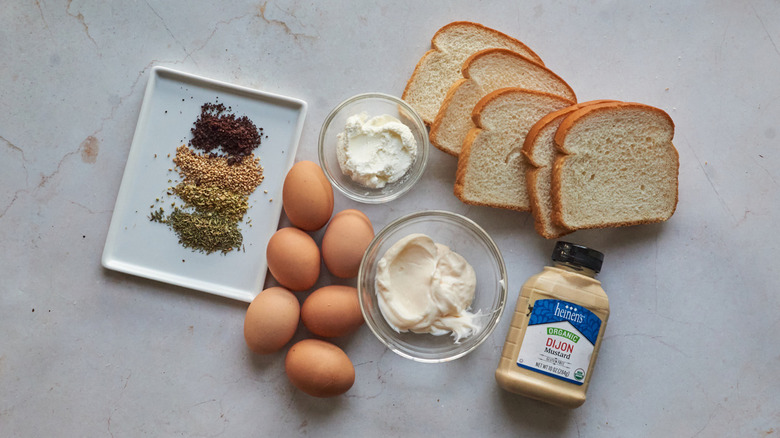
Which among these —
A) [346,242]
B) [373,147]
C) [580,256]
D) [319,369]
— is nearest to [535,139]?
[580,256]

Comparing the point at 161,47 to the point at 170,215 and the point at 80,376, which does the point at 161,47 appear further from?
the point at 80,376

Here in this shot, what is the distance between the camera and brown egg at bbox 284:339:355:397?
1203 mm

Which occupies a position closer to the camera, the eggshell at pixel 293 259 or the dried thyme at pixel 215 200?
the eggshell at pixel 293 259

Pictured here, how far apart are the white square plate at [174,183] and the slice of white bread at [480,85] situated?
42 centimetres

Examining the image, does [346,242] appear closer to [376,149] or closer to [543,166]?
[376,149]

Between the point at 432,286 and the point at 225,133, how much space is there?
71cm

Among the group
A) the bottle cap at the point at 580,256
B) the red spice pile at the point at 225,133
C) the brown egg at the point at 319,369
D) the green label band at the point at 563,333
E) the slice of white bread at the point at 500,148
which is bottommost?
the brown egg at the point at 319,369

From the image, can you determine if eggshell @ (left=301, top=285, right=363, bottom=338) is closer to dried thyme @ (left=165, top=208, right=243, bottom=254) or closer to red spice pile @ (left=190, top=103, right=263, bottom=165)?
dried thyme @ (left=165, top=208, right=243, bottom=254)

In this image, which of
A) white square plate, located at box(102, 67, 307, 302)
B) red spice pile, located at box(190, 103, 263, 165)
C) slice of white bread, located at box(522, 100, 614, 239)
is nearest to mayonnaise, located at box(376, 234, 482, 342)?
slice of white bread, located at box(522, 100, 614, 239)

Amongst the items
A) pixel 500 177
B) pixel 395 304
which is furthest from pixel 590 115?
pixel 395 304

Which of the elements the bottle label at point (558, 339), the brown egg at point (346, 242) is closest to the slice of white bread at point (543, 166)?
the bottle label at point (558, 339)

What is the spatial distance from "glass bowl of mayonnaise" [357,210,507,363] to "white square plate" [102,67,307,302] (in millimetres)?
352

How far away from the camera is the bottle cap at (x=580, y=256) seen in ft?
3.99

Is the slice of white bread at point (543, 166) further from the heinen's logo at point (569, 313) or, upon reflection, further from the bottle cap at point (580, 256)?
the heinen's logo at point (569, 313)
